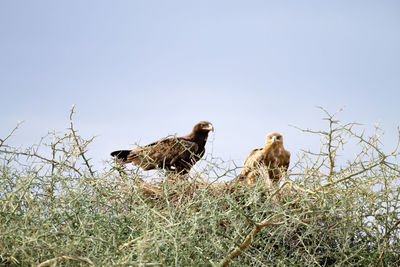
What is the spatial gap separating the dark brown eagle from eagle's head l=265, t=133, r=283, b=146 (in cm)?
71

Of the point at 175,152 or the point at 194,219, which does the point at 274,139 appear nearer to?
the point at 175,152

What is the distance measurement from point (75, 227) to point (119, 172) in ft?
2.90

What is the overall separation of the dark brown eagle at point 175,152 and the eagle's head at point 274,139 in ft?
2.34

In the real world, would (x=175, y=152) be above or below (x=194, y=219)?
above

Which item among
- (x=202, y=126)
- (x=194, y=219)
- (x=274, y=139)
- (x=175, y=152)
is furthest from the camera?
(x=202, y=126)

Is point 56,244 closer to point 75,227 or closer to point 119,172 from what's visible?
point 75,227

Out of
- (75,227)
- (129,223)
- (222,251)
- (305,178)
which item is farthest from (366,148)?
(75,227)

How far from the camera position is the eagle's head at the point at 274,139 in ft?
16.7

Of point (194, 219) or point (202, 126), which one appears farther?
point (202, 126)

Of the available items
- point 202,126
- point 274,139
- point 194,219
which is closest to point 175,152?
point 202,126

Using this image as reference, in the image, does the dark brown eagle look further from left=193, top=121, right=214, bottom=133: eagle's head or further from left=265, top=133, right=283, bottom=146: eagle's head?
left=265, top=133, right=283, bottom=146: eagle's head

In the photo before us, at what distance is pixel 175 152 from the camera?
5508 millimetres

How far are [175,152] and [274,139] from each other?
1.10 metres

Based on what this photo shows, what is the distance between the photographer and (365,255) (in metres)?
3.24
